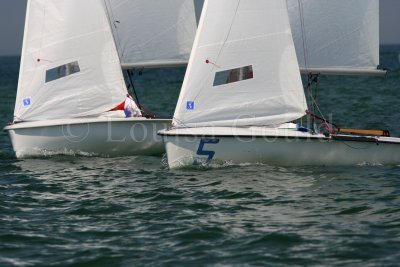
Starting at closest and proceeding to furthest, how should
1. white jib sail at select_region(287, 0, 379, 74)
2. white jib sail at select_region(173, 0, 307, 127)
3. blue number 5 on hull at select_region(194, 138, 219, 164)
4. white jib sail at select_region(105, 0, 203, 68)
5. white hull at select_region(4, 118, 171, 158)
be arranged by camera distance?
blue number 5 on hull at select_region(194, 138, 219, 164), white jib sail at select_region(173, 0, 307, 127), white jib sail at select_region(287, 0, 379, 74), white hull at select_region(4, 118, 171, 158), white jib sail at select_region(105, 0, 203, 68)

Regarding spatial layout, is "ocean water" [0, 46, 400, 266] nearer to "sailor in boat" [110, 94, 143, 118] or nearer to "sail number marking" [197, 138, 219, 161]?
"sail number marking" [197, 138, 219, 161]

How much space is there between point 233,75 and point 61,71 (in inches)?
217

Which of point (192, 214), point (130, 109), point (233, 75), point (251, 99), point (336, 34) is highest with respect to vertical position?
point (336, 34)

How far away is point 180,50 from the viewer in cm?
2136

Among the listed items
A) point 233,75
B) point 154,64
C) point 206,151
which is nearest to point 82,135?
point 154,64

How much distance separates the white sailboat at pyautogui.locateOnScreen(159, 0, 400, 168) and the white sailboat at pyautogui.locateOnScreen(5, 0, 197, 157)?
2.75 m

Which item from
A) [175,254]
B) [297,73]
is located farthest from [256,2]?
[175,254]

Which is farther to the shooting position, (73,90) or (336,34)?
(73,90)

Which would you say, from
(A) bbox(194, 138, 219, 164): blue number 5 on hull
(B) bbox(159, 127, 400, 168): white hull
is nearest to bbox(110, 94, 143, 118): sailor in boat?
(B) bbox(159, 127, 400, 168): white hull

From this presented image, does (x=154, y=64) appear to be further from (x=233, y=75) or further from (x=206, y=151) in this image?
(x=206, y=151)

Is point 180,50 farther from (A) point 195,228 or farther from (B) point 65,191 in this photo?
(A) point 195,228

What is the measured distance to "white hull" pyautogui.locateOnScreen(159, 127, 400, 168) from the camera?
16.4 meters

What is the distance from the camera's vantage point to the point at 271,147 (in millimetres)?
16578

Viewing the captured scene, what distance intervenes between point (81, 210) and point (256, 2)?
6.66 m
